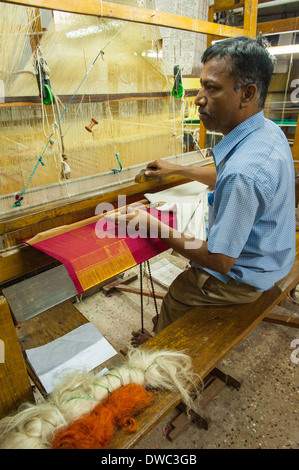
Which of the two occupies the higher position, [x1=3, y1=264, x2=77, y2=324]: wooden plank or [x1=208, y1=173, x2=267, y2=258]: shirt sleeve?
[x1=208, y1=173, x2=267, y2=258]: shirt sleeve

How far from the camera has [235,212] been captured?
1.14m

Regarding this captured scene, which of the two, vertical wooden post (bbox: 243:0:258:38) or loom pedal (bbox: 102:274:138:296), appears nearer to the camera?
vertical wooden post (bbox: 243:0:258:38)

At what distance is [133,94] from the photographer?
269 cm

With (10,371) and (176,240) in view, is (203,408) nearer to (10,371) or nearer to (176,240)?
(176,240)

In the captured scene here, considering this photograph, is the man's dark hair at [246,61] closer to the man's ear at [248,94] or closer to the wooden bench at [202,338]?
the man's ear at [248,94]

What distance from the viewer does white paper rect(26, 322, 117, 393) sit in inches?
56.1

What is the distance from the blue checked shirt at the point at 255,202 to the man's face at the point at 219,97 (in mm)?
71

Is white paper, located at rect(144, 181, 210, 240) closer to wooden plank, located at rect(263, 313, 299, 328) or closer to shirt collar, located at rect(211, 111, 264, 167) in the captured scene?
shirt collar, located at rect(211, 111, 264, 167)

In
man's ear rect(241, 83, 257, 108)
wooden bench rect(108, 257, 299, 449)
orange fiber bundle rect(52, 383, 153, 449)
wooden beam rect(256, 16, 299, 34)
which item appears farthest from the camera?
wooden beam rect(256, 16, 299, 34)

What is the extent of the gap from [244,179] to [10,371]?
1.13 m

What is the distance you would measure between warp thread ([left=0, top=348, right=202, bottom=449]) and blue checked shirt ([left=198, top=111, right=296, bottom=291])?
1.72 feet

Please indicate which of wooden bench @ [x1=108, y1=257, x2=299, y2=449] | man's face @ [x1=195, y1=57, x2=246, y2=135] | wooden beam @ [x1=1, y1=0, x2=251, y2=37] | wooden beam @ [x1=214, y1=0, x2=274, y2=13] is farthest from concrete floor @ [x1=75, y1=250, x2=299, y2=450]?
wooden beam @ [x1=214, y1=0, x2=274, y2=13]

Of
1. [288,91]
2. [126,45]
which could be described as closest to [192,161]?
[126,45]

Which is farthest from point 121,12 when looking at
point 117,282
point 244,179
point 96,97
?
point 117,282
